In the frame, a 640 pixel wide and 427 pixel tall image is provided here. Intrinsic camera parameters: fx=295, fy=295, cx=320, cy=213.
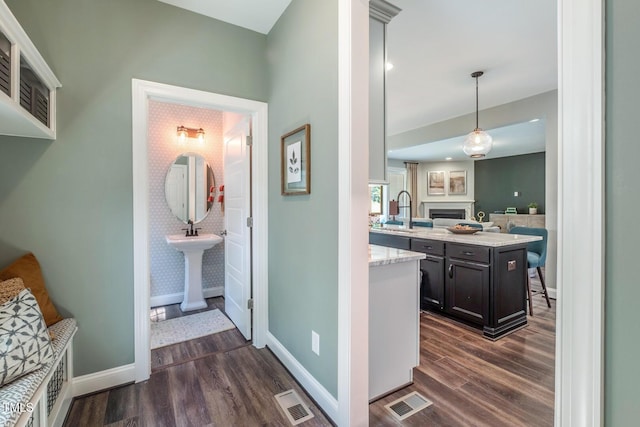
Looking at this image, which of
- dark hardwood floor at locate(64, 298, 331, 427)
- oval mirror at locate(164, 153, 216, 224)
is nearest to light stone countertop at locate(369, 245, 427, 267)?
dark hardwood floor at locate(64, 298, 331, 427)

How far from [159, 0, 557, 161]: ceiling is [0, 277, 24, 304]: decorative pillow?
6.57 ft

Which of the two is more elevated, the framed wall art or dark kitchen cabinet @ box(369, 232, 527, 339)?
the framed wall art

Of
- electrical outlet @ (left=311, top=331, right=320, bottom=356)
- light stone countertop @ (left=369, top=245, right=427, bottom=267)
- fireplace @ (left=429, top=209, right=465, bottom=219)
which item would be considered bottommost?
electrical outlet @ (left=311, top=331, right=320, bottom=356)

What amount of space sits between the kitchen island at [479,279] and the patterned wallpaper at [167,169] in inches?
106

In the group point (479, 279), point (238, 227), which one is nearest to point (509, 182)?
point (479, 279)

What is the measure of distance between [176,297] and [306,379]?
2354 millimetres

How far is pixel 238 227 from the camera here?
2.80m

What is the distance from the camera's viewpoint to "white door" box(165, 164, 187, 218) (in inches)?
139

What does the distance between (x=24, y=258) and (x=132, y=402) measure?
106cm

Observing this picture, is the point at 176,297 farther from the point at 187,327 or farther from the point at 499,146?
the point at 499,146

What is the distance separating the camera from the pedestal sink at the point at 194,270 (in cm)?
331

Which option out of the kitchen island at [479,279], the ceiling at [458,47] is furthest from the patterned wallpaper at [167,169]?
the kitchen island at [479,279]

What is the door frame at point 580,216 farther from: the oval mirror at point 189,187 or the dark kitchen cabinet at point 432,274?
the oval mirror at point 189,187

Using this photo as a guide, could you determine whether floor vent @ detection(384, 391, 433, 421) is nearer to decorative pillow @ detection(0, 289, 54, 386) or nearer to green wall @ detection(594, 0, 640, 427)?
green wall @ detection(594, 0, 640, 427)
